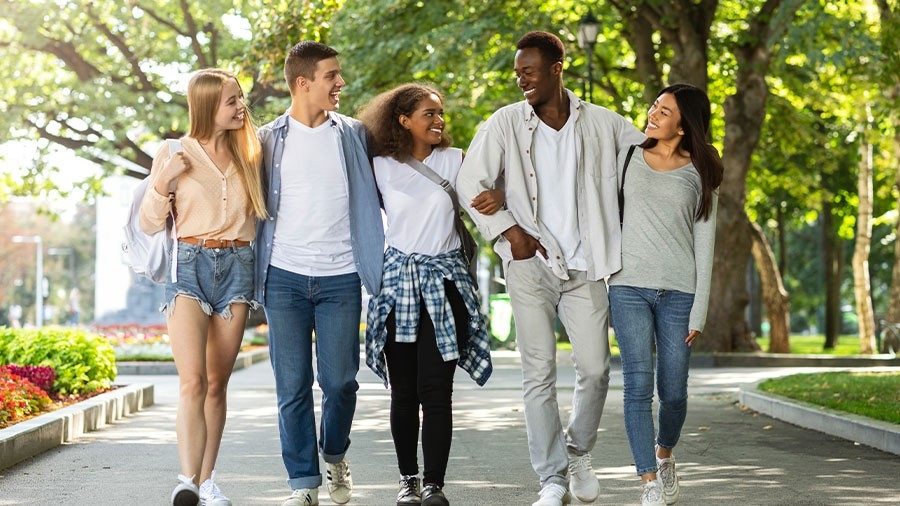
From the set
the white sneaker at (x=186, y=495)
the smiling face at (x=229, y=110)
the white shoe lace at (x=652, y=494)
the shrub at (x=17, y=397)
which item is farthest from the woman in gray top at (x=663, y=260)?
the shrub at (x=17, y=397)

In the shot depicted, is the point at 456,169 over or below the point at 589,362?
over

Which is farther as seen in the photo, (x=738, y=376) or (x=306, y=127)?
(x=738, y=376)

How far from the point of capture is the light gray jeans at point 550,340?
6797mm

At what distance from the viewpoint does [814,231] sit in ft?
191

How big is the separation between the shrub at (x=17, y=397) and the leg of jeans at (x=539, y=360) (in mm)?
4702

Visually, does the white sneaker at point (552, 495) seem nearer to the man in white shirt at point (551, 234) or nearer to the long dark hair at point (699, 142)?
the man in white shirt at point (551, 234)

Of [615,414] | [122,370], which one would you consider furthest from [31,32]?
[615,414]

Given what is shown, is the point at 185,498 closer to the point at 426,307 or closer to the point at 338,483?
the point at 338,483

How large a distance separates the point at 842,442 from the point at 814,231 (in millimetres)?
48485

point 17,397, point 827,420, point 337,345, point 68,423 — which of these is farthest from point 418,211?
point 827,420

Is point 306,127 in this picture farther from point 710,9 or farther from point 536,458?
point 710,9

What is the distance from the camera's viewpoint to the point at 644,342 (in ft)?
22.3

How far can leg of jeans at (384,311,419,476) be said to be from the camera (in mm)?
6883

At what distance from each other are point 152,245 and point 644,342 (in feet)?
7.53
